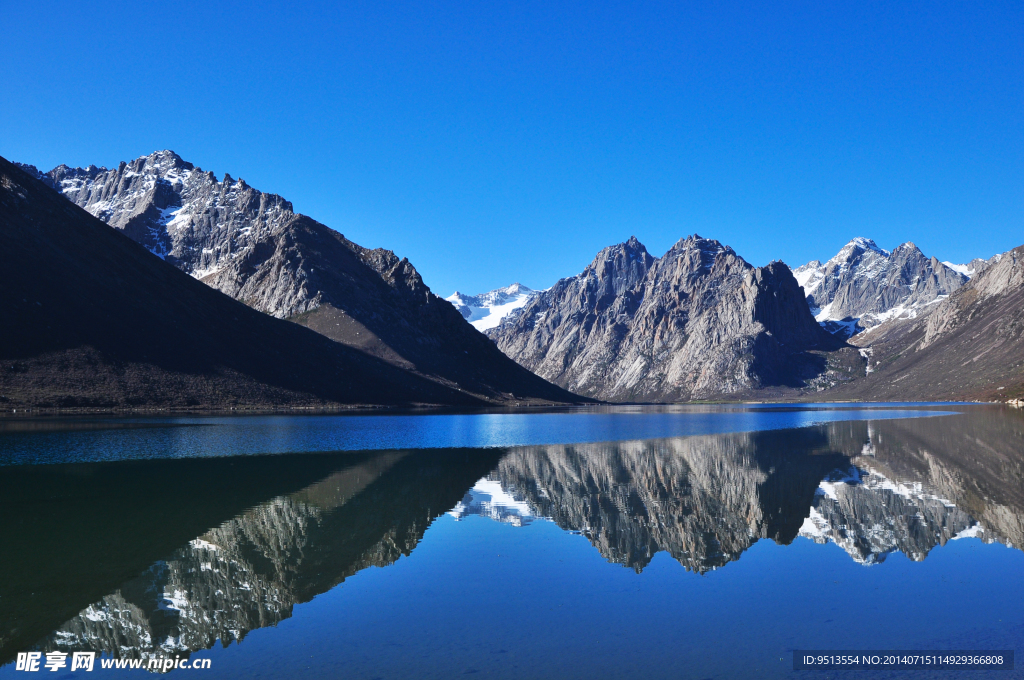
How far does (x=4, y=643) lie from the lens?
1959cm

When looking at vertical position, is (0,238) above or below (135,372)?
above

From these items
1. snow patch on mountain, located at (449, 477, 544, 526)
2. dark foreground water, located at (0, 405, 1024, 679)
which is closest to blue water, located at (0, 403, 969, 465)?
dark foreground water, located at (0, 405, 1024, 679)

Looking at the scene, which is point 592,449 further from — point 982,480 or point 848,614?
point 848,614

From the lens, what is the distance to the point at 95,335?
159500 millimetres

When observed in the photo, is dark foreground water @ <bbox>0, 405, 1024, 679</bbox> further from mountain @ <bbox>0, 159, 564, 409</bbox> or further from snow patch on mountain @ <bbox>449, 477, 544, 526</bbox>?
mountain @ <bbox>0, 159, 564, 409</bbox>

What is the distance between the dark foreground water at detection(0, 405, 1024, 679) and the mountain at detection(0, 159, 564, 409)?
99319mm

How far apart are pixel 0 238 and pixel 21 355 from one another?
40.5 metres

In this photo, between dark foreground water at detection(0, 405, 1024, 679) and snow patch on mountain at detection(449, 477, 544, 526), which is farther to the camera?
snow patch on mountain at detection(449, 477, 544, 526)

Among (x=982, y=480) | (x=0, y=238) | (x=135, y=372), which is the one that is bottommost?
(x=982, y=480)

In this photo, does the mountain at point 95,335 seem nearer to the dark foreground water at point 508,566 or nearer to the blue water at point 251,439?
the blue water at point 251,439

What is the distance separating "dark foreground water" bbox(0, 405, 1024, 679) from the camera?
19.6m

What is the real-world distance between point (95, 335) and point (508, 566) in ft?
540

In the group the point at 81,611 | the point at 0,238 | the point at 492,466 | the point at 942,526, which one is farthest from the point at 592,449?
the point at 0,238

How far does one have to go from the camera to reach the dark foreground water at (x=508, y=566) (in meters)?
19.6
